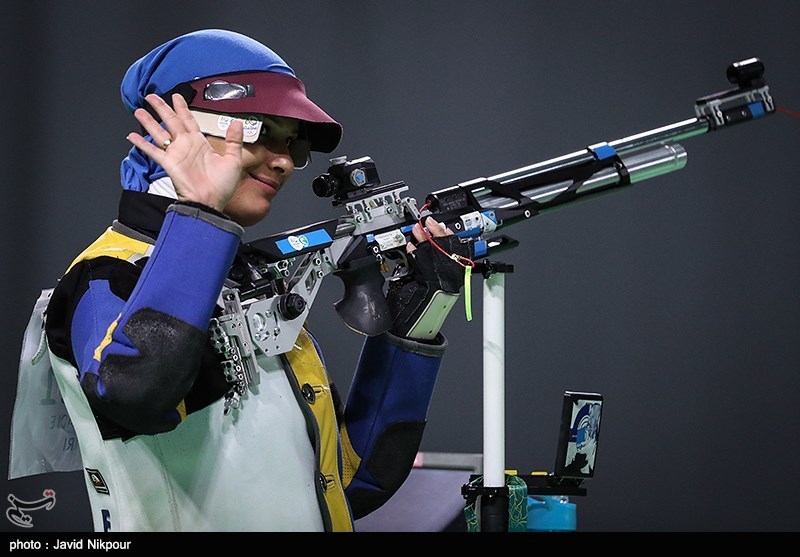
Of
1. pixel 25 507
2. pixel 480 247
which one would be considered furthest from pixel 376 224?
pixel 25 507

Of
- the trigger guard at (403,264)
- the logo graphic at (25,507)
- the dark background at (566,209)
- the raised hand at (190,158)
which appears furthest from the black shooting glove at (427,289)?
the logo graphic at (25,507)

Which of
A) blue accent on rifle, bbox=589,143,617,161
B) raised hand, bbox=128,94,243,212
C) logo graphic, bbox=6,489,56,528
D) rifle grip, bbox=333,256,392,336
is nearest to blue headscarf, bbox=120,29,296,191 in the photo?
raised hand, bbox=128,94,243,212

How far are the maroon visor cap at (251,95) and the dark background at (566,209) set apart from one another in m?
1.10

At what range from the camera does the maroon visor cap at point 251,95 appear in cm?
119

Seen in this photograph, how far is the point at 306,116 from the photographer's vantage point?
123 centimetres

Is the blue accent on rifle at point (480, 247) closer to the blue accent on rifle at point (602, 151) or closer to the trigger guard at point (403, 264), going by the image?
the trigger guard at point (403, 264)

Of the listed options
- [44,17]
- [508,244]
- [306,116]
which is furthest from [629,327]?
[44,17]

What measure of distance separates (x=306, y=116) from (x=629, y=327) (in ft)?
4.33

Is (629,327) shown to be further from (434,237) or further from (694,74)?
(434,237)

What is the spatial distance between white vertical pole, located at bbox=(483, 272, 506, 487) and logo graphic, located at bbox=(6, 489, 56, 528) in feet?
4.96

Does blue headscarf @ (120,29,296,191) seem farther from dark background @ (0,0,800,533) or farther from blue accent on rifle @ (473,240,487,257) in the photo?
dark background @ (0,0,800,533)

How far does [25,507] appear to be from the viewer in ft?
8.02

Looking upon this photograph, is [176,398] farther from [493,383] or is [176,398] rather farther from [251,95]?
[493,383]

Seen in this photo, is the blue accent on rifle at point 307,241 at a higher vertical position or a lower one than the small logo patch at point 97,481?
higher
